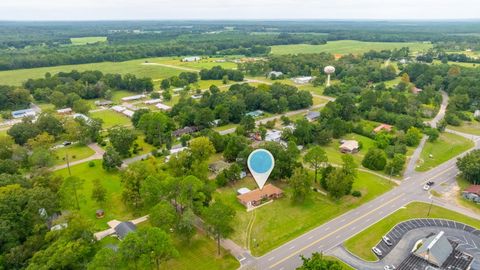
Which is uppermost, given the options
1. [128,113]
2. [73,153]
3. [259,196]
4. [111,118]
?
[259,196]

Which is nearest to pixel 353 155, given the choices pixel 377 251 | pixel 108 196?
pixel 377 251

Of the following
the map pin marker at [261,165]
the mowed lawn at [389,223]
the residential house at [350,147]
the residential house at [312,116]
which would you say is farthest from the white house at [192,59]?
the mowed lawn at [389,223]

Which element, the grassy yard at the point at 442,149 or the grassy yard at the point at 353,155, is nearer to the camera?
the grassy yard at the point at 442,149

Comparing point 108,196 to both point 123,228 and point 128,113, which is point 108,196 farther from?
point 128,113

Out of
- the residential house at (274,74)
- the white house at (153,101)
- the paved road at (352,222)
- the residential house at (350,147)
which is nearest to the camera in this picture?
the paved road at (352,222)

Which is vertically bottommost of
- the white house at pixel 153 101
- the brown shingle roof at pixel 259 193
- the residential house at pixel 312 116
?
the white house at pixel 153 101

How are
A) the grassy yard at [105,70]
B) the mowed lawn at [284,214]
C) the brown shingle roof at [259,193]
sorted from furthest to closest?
1. the grassy yard at [105,70]
2. the brown shingle roof at [259,193]
3. the mowed lawn at [284,214]

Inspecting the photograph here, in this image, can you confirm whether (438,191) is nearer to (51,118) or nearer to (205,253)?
(205,253)

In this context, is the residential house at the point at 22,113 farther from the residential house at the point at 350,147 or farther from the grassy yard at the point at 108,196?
the residential house at the point at 350,147
